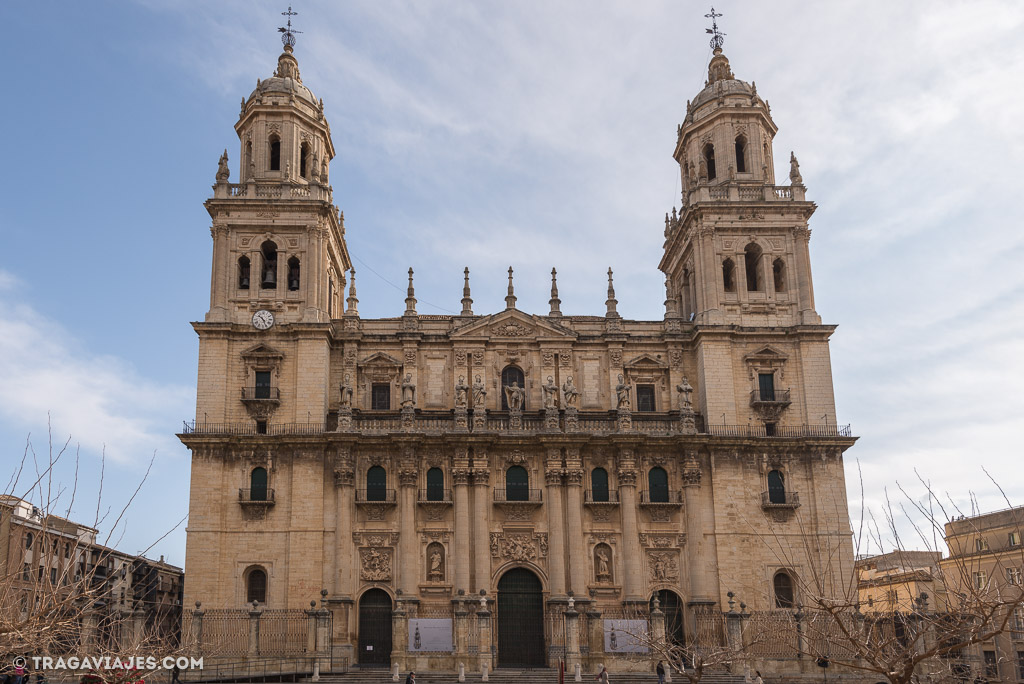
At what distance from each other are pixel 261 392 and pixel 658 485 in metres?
16.6

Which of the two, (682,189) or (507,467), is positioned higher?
(682,189)

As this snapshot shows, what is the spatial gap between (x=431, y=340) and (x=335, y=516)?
8289 mm

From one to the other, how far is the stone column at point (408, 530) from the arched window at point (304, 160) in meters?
13.8

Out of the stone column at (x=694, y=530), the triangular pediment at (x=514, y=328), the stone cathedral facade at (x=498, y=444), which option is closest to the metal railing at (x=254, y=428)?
the stone cathedral facade at (x=498, y=444)

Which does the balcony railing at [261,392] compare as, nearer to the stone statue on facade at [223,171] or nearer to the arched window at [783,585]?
the stone statue on facade at [223,171]

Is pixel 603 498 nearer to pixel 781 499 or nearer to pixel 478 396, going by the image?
pixel 478 396

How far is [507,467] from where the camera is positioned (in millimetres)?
39094

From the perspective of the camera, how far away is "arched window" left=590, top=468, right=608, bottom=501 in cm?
3912

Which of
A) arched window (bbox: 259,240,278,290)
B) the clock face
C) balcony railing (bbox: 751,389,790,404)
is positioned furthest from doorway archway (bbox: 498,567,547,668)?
arched window (bbox: 259,240,278,290)

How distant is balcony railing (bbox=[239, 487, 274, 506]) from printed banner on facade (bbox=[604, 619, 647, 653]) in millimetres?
13724

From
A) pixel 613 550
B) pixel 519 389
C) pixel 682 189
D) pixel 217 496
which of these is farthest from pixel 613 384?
pixel 217 496

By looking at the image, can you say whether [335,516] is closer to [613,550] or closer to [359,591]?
[359,591]

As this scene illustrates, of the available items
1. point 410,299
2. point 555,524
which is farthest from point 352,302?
point 555,524

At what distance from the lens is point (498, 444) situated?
127 ft
